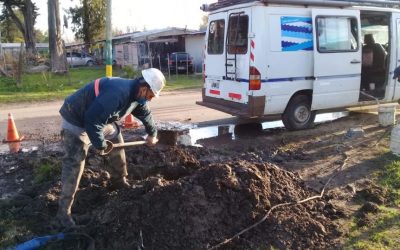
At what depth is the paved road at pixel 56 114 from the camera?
10.4 m

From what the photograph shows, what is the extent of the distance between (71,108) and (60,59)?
21216 millimetres

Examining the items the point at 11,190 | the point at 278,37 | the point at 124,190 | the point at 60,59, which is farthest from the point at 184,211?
the point at 60,59

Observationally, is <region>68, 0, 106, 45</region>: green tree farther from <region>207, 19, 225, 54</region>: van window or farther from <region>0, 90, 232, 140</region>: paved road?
<region>207, 19, 225, 54</region>: van window

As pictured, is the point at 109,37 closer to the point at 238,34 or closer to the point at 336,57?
the point at 238,34

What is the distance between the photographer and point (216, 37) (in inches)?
376

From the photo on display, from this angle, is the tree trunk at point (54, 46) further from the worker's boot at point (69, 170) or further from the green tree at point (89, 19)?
the worker's boot at point (69, 170)

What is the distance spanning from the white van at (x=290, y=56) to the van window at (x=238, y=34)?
20mm

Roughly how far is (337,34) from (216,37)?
2570mm

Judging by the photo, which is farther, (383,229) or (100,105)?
(383,229)

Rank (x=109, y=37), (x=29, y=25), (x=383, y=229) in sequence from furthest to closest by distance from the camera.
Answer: (x=29, y=25) < (x=109, y=37) < (x=383, y=229)

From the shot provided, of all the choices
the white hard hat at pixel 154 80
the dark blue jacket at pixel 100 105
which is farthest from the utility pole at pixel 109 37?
the white hard hat at pixel 154 80

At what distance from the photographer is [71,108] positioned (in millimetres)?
4641

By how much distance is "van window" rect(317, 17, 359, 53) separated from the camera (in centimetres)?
893

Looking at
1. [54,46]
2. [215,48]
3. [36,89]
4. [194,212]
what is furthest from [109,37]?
[54,46]
